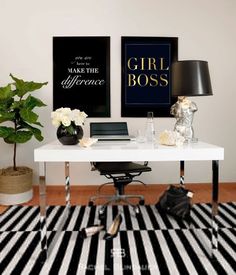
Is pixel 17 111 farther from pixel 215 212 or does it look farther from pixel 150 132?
pixel 215 212

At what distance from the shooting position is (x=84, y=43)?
11.0ft

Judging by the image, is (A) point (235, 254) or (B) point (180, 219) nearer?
(A) point (235, 254)

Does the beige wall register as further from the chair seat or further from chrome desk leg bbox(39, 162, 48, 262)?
chrome desk leg bbox(39, 162, 48, 262)

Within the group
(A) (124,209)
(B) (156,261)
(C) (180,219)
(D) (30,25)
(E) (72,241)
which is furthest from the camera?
(D) (30,25)

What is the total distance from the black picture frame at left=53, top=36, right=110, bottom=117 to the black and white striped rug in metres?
1.37

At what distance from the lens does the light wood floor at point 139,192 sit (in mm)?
3112

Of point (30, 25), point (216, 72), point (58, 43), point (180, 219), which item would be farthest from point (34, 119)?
point (216, 72)

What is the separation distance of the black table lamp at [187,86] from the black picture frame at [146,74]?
1.26 m

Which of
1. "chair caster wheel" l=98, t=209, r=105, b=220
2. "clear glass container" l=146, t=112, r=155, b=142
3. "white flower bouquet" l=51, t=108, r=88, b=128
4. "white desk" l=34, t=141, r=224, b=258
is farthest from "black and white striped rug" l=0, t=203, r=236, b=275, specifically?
"white flower bouquet" l=51, t=108, r=88, b=128

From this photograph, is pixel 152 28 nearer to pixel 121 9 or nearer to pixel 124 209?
pixel 121 9

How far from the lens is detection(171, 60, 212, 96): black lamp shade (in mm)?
2025

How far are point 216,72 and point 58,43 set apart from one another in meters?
2.05

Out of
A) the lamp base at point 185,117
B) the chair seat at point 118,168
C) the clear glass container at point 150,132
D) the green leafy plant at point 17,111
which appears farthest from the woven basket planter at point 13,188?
the lamp base at point 185,117

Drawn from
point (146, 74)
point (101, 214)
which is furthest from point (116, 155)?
point (146, 74)
